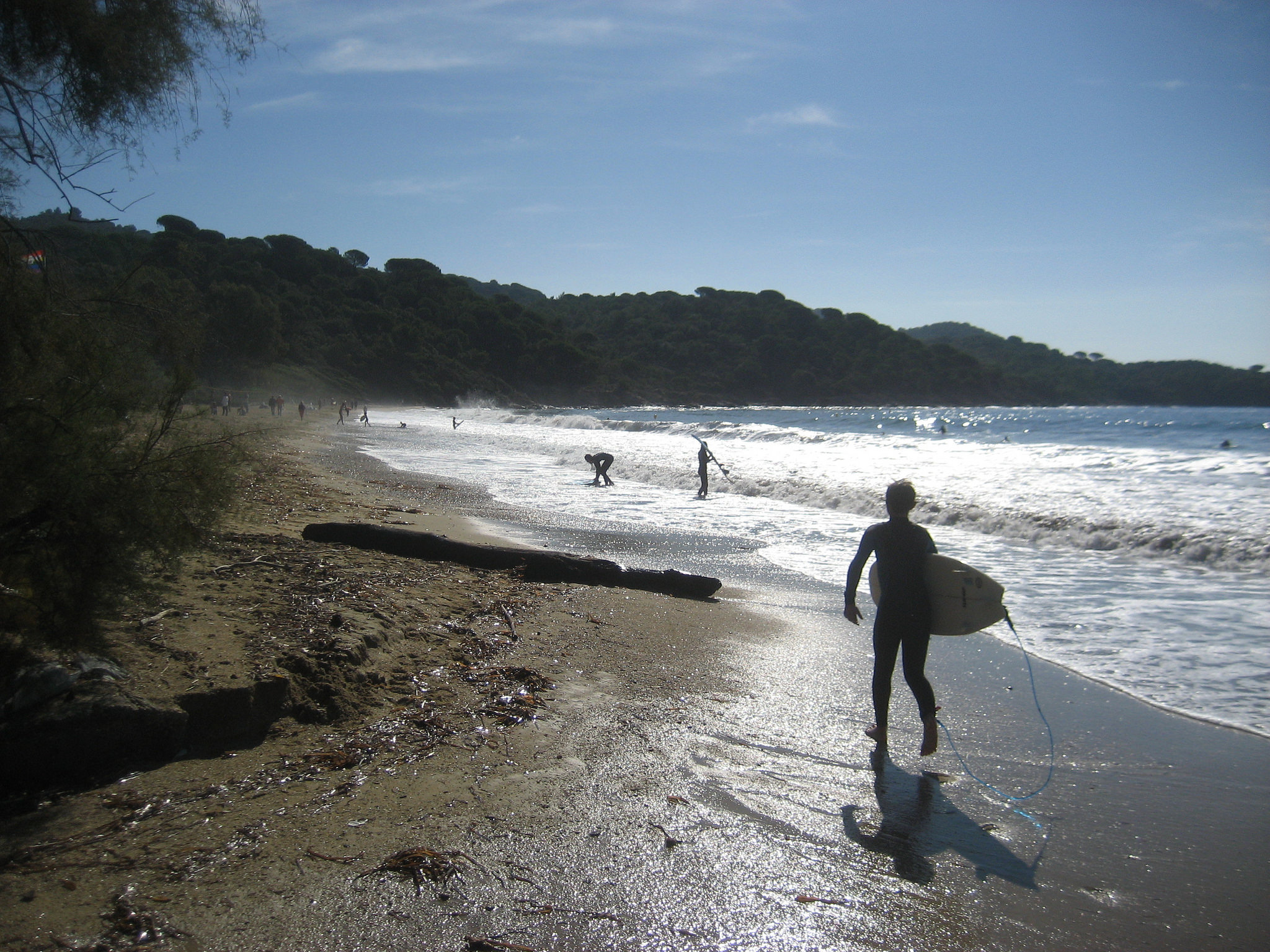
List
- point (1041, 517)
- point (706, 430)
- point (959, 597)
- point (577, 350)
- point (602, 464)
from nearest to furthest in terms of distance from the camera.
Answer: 1. point (959, 597)
2. point (1041, 517)
3. point (602, 464)
4. point (706, 430)
5. point (577, 350)

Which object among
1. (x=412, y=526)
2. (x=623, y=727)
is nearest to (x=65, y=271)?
(x=623, y=727)

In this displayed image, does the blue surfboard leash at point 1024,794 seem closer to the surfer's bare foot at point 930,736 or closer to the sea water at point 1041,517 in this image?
the surfer's bare foot at point 930,736

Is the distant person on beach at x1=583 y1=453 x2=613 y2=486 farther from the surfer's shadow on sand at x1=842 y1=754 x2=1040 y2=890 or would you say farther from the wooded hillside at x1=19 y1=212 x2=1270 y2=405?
the wooded hillside at x1=19 y1=212 x2=1270 y2=405

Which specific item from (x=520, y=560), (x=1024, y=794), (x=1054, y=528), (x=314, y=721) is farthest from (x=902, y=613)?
(x=1054, y=528)

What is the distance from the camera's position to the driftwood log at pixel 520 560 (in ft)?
25.4

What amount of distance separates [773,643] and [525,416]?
5796 centimetres

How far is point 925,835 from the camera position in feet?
11.4

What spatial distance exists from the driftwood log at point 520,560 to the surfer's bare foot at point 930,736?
3627 millimetres


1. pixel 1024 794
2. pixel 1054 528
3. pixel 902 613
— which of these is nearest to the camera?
pixel 1024 794

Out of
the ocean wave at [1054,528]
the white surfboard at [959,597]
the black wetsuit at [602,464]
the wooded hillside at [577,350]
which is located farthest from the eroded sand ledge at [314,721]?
the wooded hillside at [577,350]

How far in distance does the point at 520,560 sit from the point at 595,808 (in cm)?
455

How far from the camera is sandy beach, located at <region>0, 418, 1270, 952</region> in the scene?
8.89 ft

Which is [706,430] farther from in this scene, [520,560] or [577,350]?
[577,350]

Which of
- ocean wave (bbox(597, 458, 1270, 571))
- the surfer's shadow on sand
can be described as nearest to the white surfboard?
the surfer's shadow on sand
